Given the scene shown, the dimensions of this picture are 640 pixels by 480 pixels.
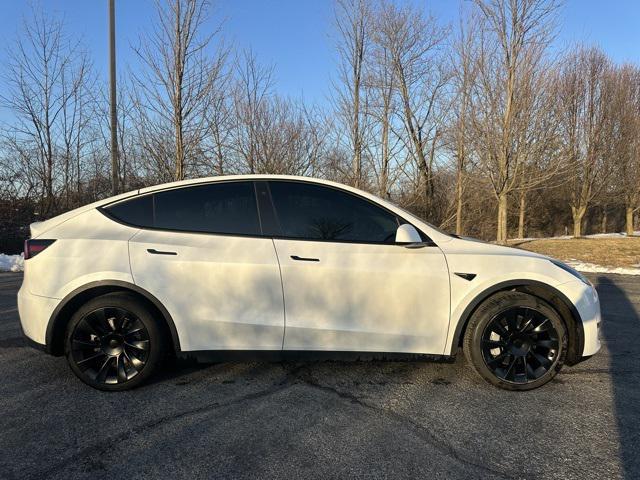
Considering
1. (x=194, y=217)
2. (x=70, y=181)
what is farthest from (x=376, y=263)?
(x=70, y=181)

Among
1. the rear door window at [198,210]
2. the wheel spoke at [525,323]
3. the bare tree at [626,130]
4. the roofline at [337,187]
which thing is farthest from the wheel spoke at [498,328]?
the bare tree at [626,130]

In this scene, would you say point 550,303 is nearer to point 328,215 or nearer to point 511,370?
point 511,370

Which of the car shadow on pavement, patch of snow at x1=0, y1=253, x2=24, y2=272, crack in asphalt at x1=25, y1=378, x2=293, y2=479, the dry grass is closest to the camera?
crack in asphalt at x1=25, y1=378, x2=293, y2=479

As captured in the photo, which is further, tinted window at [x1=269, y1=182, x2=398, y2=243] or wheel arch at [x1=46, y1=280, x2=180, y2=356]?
tinted window at [x1=269, y1=182, x2=398, y2=243]

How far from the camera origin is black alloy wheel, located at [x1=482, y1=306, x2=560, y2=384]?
11.4ft

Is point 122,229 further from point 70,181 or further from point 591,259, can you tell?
point 70,181

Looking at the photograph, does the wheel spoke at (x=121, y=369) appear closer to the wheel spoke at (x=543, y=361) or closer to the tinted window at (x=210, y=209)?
the tinted window at (x=210, y=209)

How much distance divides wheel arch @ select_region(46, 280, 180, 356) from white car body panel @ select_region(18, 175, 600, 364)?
38mm

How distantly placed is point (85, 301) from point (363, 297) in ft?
7.12

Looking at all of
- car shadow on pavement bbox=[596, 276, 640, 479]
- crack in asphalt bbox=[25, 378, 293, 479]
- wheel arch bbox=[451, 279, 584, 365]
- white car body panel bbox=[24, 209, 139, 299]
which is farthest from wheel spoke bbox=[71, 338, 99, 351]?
car shadow on pavement bbox=[596, 276, 640, 479]

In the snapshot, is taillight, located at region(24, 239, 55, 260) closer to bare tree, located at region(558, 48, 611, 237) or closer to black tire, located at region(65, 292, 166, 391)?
black tire, located at region(65, 292, 166, 391)

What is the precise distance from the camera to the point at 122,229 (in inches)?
140

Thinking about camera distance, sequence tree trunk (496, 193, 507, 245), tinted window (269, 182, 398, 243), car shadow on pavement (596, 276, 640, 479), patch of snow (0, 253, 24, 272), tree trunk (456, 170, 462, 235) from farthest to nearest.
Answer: tree trunk (456, 170, 462, 235), tree trunk (496, 193, 507, 245), patch of snow (0, 253, 24, 272), tinted window (269, 182, 398, 243), car shadow on pavement (596, 276, 640, 479)

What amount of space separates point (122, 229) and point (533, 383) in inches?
135
